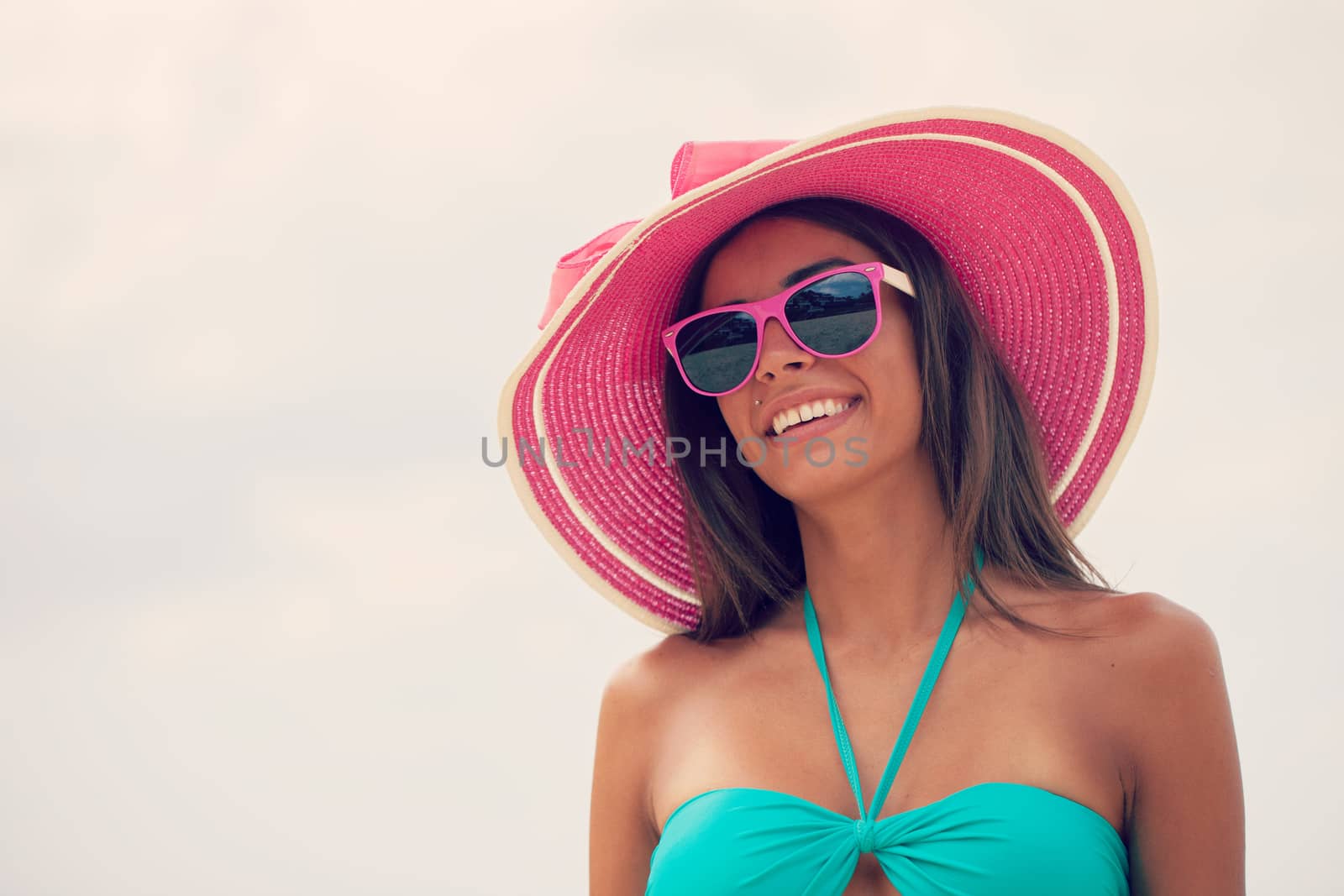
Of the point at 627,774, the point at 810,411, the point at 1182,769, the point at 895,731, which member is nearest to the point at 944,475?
the point at 810,411

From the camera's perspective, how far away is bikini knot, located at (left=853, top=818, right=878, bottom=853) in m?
2.35

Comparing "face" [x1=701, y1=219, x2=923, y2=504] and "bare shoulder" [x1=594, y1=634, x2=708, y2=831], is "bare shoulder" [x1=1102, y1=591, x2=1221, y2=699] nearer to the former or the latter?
"face" [x1=701, y1=219, x2=923, y2=504]

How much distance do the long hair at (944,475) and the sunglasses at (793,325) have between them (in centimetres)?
15

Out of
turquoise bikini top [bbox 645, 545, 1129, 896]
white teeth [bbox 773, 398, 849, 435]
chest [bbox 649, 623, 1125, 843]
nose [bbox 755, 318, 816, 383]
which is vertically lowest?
turquoise bikini top [bbox 645, 545, 1129, 896]

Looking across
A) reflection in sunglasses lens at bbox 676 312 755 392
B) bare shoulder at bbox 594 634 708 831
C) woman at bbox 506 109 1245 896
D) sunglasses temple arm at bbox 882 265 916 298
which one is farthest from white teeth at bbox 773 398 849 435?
bare shoulder at bbox 594 634 708 831

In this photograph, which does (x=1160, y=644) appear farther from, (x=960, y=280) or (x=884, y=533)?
(x=960, y=280)

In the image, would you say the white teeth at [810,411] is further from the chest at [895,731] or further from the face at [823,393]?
the chest at [895,731]

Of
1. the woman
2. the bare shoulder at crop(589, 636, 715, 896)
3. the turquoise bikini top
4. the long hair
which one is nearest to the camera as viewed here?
the turquoise bikini top

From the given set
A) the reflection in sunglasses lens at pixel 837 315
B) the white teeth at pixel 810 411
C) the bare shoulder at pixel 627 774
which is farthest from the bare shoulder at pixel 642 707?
the reflection in sunglasses lens at pixel 837 315

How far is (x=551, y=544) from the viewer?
314 centimetres

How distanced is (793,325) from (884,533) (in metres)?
0.47

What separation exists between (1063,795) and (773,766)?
54 centimetres

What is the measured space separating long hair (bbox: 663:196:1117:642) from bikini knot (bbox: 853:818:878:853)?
49 centimetres

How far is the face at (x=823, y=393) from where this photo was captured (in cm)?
263
